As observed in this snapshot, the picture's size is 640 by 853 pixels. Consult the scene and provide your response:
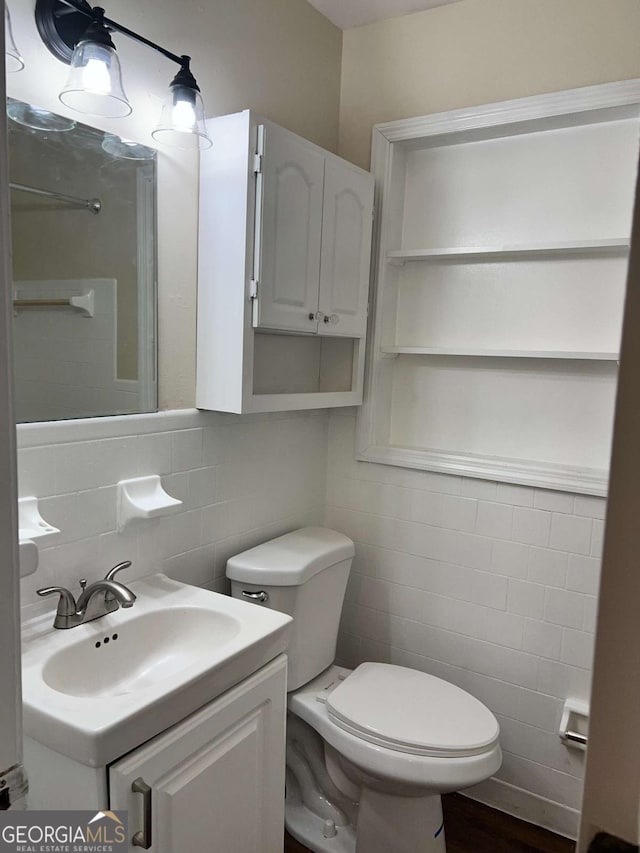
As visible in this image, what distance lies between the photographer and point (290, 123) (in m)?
2.00

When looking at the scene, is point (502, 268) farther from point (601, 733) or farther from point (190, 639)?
point (601, 733)

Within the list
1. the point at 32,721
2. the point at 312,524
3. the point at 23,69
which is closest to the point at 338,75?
the point at 23,69

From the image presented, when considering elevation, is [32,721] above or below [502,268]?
below

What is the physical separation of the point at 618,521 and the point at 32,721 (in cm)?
110

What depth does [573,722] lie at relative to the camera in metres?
1.93

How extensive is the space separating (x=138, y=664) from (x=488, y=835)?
130 cm

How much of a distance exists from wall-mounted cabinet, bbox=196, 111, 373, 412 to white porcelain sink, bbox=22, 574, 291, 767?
21.3 inches

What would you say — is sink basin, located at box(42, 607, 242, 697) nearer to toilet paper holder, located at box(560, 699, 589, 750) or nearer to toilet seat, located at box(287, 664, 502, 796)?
toilet seat, located at box(287, 664, 502, 796)

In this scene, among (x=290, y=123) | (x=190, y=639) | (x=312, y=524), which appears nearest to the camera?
(x=190, y=639)

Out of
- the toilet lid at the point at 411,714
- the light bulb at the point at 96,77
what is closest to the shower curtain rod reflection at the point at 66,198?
the light bulb at the point at 96,77

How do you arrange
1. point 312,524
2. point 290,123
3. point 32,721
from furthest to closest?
point 312,524, point 290,123, point 32,721

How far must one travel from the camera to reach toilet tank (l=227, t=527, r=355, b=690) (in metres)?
1.79

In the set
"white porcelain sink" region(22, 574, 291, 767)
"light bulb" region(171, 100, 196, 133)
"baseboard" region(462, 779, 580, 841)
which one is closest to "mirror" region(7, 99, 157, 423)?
"light bulb" region(171, 100, 196, 133)

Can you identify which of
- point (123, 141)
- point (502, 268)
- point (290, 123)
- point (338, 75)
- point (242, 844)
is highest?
point (338, 75)
